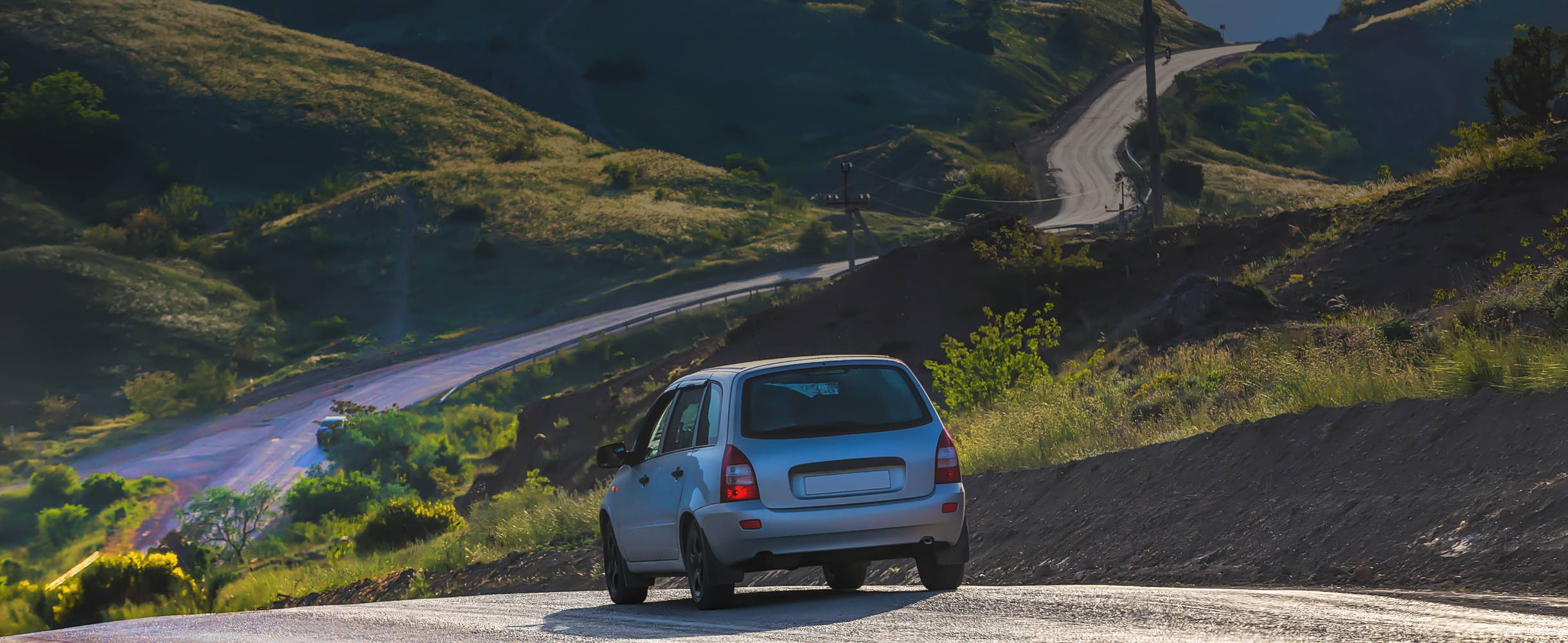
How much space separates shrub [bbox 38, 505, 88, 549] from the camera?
5984cm

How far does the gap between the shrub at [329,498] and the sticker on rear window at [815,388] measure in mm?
51365

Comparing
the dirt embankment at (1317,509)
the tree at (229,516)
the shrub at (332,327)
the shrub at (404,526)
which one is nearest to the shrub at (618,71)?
the shrub at (332,327)

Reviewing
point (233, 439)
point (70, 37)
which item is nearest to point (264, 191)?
point (70, 37)

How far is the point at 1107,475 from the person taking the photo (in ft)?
40.5

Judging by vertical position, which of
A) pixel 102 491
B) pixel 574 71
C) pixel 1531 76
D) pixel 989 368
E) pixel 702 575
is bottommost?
pixel 102 491

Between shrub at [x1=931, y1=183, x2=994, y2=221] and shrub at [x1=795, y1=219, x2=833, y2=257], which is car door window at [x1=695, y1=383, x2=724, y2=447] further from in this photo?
shrub at [x1=931, y1=183, x2=994, y2=221]

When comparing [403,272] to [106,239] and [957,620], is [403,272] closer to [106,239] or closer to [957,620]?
[106,239]

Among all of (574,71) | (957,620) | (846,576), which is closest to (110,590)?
(846,576)

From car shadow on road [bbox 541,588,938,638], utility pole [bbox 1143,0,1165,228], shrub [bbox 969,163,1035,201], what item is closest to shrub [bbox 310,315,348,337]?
shrub [bbox 969,163,1035,201]

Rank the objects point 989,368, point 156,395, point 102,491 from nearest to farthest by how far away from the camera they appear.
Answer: point 989,368, point 102,491, point 156,395

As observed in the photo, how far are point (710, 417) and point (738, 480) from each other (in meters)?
0.69

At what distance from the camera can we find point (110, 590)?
25.0 meters

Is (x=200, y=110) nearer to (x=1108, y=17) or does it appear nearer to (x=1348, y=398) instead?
(x=1108, y=17)

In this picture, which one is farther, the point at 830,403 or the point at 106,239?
the point at 106,239
